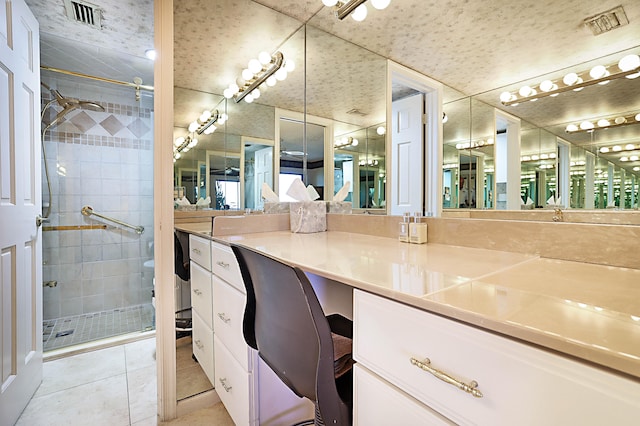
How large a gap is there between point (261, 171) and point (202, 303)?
899 mm

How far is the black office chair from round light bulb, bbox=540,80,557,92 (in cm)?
95

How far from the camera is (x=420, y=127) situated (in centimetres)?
134

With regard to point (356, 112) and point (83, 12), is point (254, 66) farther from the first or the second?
point (83, 12)

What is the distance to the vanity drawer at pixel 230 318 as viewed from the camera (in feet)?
3.78

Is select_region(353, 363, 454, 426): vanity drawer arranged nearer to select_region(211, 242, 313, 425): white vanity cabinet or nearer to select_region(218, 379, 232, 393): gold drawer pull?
select_region(211, 242, 313, 425): white vanity cabinet

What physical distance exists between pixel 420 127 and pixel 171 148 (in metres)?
1.17

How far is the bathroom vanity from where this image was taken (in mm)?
347

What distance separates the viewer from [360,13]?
1.56 meters

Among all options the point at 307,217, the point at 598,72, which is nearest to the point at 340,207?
the point at 307,217

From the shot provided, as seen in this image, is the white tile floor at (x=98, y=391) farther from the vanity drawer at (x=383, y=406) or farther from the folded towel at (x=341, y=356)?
the vanity drawer at (x=383, y=406)

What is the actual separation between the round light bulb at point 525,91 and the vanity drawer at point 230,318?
1212 millimetres

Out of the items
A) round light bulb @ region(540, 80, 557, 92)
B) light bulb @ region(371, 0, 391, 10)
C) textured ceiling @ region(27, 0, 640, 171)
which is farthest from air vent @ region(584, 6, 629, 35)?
light bulb @ region(371, 0, 391, 10)

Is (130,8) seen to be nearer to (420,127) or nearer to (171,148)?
(171,148)

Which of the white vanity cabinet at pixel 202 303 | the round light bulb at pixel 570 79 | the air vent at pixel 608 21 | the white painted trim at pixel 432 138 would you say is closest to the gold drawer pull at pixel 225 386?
the white vanity cabinet at pixel 202 303
